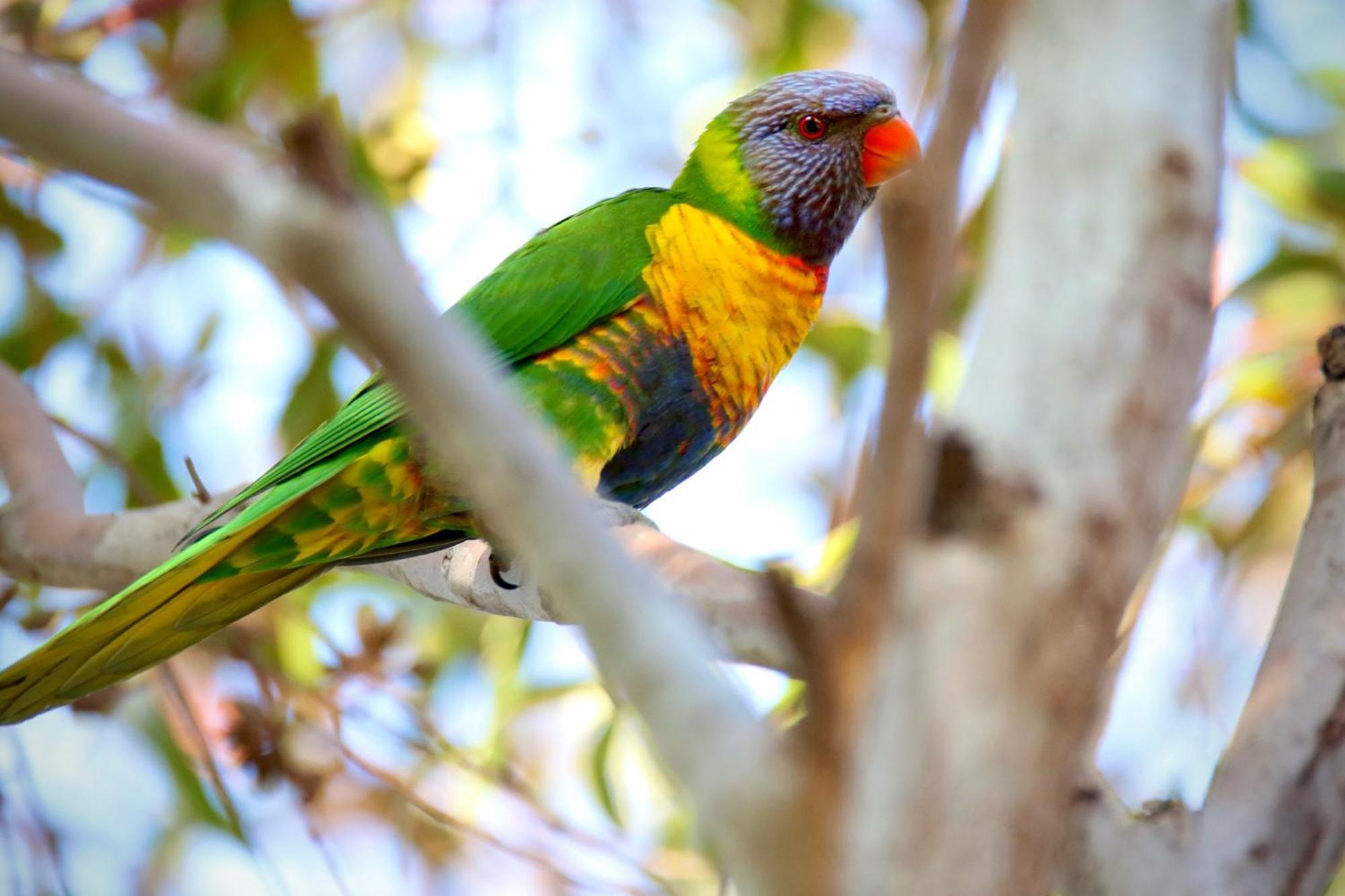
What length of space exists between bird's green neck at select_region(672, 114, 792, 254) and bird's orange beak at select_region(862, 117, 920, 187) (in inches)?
9.1

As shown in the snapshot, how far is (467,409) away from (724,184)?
63.7 inches

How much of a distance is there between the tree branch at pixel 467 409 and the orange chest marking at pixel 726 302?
1248 millimetres

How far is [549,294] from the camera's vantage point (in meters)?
1.94

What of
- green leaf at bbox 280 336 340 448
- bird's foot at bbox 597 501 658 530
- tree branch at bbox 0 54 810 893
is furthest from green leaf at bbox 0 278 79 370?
tree branch at bbox 0 54 810 893

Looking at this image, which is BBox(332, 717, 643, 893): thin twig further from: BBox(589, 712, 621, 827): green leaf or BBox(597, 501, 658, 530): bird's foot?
BBox(597, 501, 658, 530): bird's foot

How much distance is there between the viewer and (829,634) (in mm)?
623

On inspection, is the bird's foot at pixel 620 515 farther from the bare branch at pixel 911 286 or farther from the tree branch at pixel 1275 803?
the bare branch at pixel 911 286

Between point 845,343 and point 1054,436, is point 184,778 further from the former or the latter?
point 1054,436

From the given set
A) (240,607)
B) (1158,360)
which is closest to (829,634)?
(1158,360)

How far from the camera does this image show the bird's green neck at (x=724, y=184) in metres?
2.14

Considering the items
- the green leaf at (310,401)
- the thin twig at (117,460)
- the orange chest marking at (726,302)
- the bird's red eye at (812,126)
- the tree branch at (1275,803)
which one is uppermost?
the bird's red eye at (812,126)

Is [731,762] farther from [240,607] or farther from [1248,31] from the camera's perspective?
[1248,31]

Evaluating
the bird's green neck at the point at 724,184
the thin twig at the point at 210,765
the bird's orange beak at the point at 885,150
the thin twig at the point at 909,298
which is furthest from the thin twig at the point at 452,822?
the thin twig at the point at 909,298

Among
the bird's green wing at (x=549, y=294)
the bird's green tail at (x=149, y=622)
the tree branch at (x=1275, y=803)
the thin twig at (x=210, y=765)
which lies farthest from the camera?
the thin twig at (x=210, y=765)
